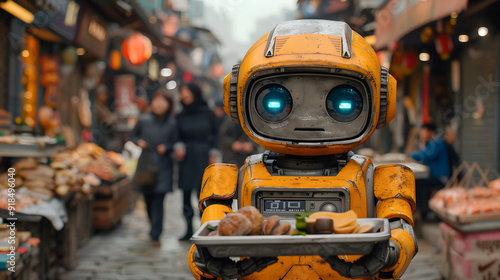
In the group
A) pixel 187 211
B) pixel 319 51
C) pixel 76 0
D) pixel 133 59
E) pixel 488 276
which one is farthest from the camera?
pixel 133 59

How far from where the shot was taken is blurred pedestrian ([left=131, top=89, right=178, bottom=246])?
23.6ft

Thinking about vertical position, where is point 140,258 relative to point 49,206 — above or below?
below

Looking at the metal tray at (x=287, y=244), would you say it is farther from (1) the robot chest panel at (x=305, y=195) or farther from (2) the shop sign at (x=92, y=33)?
(2) the shop sign at (x=92, y=33)

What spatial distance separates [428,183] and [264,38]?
241 inches

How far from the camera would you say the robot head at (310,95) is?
2.80 m

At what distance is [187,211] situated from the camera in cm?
721

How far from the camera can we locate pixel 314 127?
2.86m

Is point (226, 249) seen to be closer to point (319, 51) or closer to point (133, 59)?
point (319, 51)

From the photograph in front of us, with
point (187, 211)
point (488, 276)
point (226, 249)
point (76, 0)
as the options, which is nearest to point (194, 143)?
point (187, 211)

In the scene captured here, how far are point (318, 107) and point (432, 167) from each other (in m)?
5.78

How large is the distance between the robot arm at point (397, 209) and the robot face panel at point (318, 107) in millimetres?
318

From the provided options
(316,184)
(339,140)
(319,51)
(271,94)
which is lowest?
(316,184)

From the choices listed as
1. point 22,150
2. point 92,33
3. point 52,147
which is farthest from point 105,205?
point 92,33

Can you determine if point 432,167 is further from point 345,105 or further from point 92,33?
point 92,33
